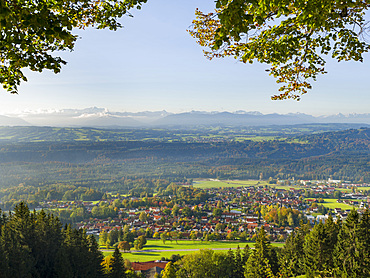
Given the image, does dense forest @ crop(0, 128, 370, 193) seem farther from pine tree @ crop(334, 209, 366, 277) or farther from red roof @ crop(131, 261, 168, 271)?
pine tree @ crop(334, 209, 366, 277)

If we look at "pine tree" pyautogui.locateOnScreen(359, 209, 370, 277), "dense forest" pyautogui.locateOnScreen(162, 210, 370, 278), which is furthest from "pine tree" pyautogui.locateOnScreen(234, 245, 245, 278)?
"pine tree" pyautogui.locateOnScreen(359, 209, 370, 277)

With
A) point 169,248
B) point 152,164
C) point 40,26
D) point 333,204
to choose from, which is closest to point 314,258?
point 40,26

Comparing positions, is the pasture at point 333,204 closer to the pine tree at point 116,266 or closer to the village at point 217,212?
the village at point 217,212

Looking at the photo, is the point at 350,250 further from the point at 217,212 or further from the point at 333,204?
the point at 333,204

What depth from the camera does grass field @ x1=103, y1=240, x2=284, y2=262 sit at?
33.7m

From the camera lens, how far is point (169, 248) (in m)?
37.9

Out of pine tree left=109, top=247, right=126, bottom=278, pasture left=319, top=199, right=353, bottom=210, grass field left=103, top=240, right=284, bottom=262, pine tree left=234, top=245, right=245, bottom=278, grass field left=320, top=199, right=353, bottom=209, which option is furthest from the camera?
grass field left=320, top=199, right=353, bottom=209

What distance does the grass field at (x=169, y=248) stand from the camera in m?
33.7

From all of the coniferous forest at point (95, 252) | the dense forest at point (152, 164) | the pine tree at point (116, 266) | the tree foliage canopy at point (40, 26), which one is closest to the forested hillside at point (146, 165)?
the dense forest at point (152, 164)

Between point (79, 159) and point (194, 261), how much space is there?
5806 inches

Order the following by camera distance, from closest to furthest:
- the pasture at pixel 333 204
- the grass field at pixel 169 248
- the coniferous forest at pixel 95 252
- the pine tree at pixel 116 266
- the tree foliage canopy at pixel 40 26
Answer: the tree foliage canopy at pixel 40 26
the coniferous forest at pixel 95 252
the pine tree at pixel 116 266
the grass field at pixel 169 248
the pasture at pixel 333 204

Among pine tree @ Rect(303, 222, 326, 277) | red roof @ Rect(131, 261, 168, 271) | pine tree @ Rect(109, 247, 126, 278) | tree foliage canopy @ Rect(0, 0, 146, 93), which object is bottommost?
red roof @ Rect(131, 261, 168, 271)

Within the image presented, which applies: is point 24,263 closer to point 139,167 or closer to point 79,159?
point 139,167

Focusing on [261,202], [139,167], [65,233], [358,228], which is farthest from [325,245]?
[139,167]
